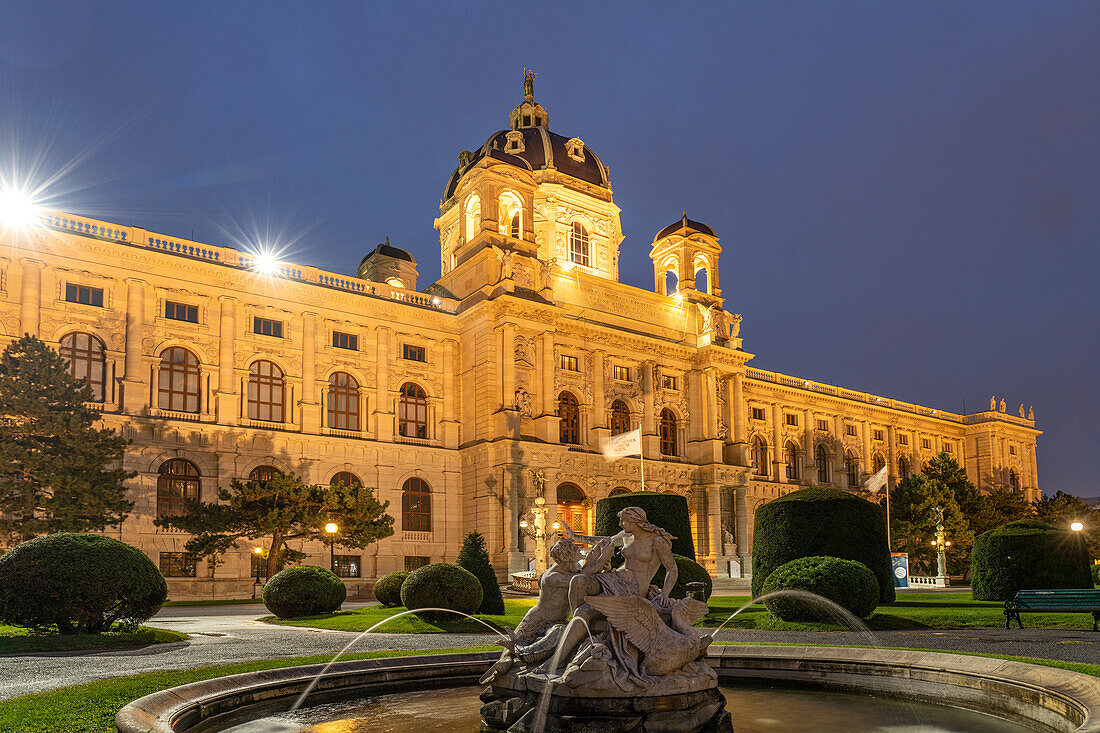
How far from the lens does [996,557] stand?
26.0 meters

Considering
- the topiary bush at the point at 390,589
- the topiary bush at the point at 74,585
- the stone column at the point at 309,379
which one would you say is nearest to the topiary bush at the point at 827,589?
the topiary bush at the point at 390,589

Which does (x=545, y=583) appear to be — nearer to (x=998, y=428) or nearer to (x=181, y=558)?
(x=181, y=558)

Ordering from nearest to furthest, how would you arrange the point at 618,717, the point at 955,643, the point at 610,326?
the point at 618,717, the point at 955,643, the point at 610,326

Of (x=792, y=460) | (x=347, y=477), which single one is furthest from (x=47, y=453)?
(x=792, y=460)

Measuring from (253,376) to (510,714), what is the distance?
35577 mm

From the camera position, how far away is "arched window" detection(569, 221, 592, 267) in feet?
196

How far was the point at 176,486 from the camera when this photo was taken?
121 ft

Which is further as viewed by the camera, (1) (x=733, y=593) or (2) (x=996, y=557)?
(1) (x=733, y=593)

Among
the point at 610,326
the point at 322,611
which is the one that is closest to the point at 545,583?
the point at 322,611

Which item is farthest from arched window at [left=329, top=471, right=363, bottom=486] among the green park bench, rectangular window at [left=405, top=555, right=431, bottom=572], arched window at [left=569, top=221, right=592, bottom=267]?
the green park bench

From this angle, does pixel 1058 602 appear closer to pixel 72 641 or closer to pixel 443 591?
pixel 443 591

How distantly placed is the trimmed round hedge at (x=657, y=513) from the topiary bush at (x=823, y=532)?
467cm

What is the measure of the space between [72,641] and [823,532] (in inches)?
712

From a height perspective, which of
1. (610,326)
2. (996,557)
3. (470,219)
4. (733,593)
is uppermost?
(470,219)
